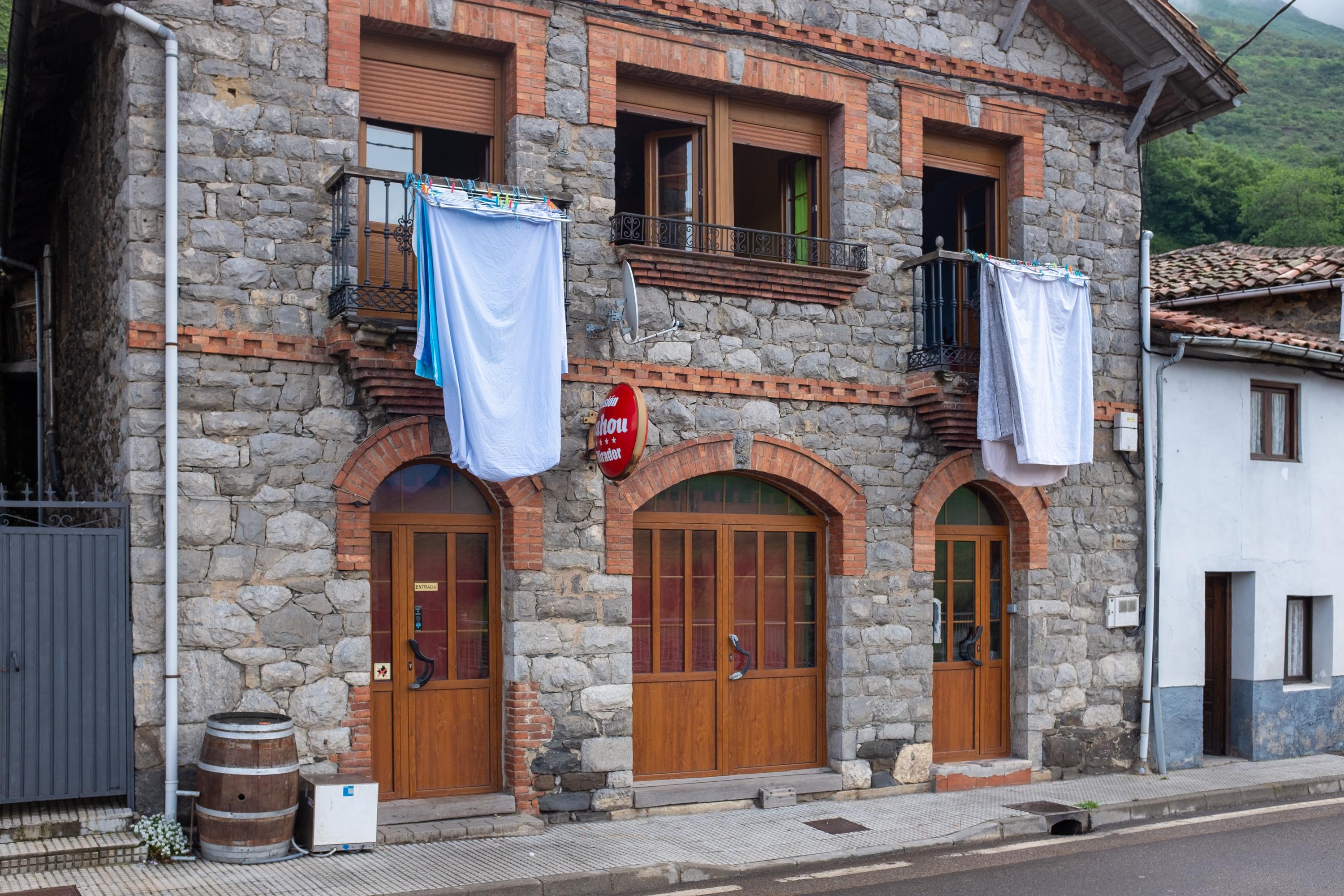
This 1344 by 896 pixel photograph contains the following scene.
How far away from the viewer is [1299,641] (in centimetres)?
1441

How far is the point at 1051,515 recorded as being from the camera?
488 inches

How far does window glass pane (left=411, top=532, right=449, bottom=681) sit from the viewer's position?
32.3 ft

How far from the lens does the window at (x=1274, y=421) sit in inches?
547

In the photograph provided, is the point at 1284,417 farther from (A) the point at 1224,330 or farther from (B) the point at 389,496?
(B) the point at 389,496

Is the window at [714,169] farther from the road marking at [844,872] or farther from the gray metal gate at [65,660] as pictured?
the road marking at [844,872]

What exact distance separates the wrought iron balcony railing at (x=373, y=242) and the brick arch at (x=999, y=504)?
14.7 ft

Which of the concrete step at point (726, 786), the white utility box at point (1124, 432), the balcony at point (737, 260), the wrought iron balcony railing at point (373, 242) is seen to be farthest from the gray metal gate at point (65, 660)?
the white utility box at point (1124, 432)

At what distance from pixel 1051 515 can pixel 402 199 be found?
6.93 metres

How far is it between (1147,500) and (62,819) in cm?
1021

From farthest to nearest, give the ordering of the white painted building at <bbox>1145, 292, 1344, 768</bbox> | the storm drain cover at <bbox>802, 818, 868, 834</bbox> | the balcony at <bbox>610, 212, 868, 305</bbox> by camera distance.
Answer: the white painted building at <bbox>1145, 292, 1344, 768</bbox>
the balcony at <bbox>610, 212, 868, 305</bbox>
the storm drain cover at <bbox>802, 818, 868, 834</bbox>

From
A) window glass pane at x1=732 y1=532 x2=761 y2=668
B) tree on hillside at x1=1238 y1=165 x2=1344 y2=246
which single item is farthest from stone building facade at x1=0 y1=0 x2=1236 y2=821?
tree on hillside at x1=1238 y1=165 x2=1344 y2=246

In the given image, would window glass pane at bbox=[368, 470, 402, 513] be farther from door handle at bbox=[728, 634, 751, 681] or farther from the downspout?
door handle at bbox=[728, 634, 751, 681]

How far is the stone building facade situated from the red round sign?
40 cm

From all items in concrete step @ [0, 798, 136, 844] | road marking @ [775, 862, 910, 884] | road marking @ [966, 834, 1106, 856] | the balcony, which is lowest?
road marking @ [966, 834, 1106, 856]
